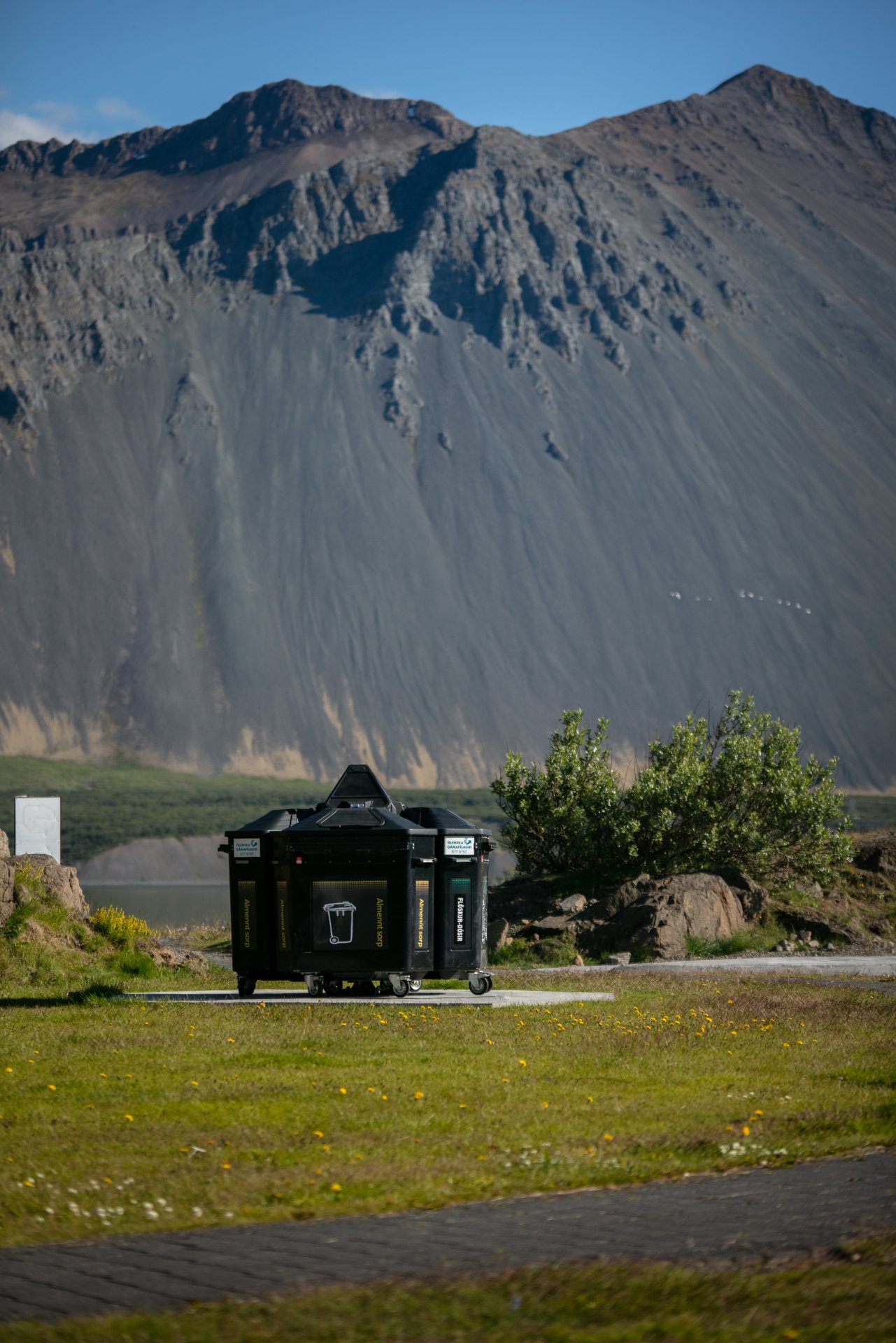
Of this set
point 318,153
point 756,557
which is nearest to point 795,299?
point 756,557

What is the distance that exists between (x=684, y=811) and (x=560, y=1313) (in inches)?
1142

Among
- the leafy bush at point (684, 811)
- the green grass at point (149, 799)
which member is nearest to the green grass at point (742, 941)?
the leafy bush at point (684, 811)

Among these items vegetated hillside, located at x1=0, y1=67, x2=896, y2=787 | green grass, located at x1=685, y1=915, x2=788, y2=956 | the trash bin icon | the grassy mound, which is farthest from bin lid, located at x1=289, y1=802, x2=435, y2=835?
vegetated hillside, located at x1=0, y1=67, x2=896, y2=787

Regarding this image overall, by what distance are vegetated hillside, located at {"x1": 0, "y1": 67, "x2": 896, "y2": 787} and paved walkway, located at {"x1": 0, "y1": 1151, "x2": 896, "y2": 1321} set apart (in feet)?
352

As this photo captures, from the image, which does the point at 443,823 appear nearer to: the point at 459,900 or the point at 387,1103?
the point at 459,900

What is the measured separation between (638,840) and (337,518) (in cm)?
9631

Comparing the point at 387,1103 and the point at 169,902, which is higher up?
the point at 387,1103

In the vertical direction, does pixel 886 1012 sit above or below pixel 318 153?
below

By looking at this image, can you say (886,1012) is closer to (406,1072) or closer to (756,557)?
(406,1072)

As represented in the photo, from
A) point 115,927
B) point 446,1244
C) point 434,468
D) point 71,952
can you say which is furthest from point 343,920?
point 434,468

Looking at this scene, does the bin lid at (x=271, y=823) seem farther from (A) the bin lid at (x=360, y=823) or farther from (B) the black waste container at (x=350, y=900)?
(B) the black waste container at (x=350, y=900)

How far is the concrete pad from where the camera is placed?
18203 mm

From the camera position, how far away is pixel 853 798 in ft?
366

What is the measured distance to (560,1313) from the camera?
20.2 ft
